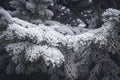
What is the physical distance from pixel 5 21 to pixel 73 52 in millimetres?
670

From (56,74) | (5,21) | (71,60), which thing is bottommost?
(56,74)

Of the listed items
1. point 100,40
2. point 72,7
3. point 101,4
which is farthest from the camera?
point 72,7

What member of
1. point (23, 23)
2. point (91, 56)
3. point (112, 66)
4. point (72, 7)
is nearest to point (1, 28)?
point (23, 23)

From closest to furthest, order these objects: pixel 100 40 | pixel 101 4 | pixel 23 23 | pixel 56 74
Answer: pixel 100 40 < pixel 23 23 < pixel 56 74 < pixel 101 4

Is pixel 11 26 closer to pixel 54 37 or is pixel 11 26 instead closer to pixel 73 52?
pixel 54 37

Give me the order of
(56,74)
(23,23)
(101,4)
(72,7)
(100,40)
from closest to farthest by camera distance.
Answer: (100,40)
(23,23)
(56,74)
(101,4)
(72,7)

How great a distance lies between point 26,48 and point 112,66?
0.75 m

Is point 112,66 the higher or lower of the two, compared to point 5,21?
lower

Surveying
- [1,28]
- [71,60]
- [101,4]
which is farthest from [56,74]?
[101,4]

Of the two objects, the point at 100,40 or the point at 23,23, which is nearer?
the point at 100,40

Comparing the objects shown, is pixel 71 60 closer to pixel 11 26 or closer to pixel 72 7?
pixel 11 26

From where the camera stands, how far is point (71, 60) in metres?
1.73

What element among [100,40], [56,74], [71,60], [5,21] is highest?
[100,40]

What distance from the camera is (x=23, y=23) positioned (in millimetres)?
1722
